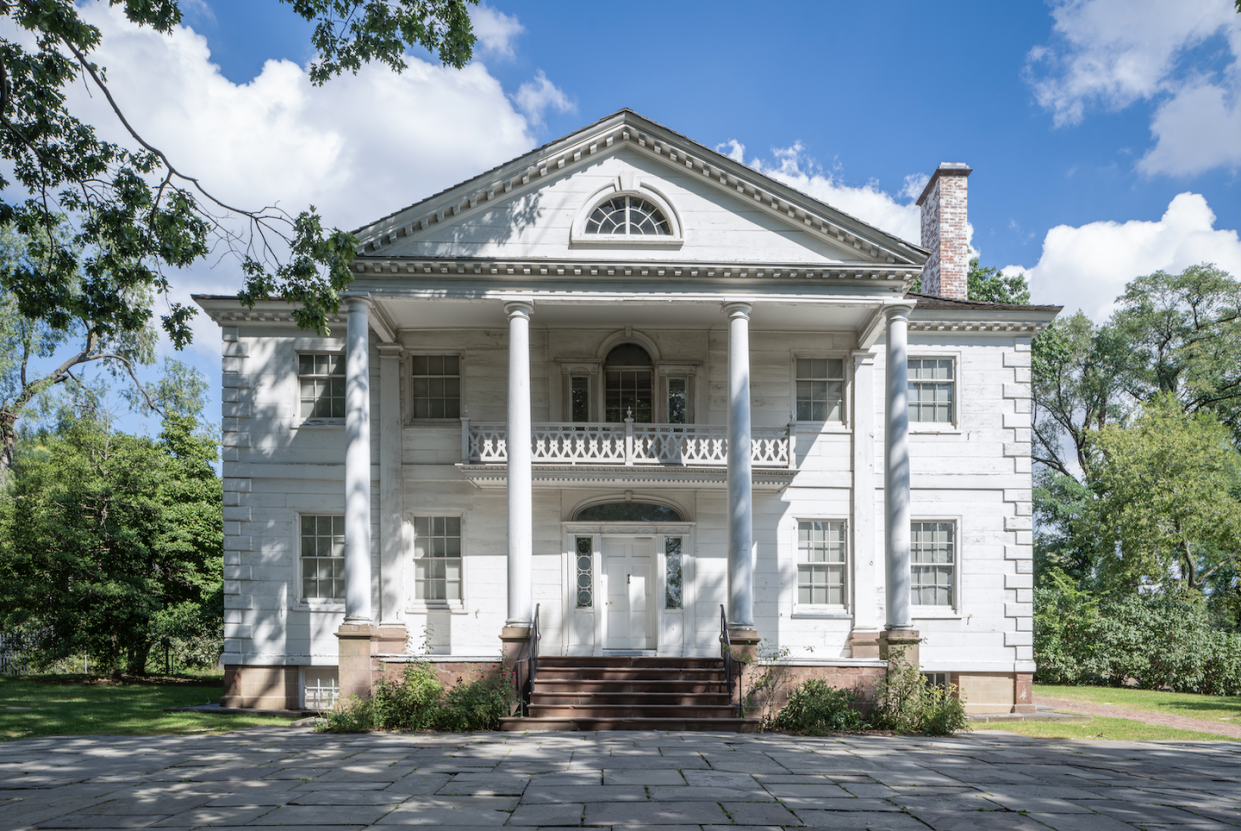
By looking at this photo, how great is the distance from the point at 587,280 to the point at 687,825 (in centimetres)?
1003

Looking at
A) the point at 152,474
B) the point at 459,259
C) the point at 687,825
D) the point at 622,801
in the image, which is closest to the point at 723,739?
the point at 622,801

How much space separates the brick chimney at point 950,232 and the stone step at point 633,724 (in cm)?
1131

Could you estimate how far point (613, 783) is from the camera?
8414 mm

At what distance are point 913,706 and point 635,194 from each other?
33.7 feet

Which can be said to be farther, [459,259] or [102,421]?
[102,421]

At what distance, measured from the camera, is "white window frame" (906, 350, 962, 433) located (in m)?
17.3

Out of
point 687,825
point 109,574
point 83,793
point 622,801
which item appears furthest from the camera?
point 109,574

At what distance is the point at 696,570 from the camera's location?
661 inches

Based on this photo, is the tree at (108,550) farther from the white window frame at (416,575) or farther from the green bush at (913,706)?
the green bush at (913,706)

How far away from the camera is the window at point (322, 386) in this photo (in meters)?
17.1

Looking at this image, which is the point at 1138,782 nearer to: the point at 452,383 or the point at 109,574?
the point at 452,383

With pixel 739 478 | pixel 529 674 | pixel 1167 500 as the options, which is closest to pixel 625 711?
pixel 529 674

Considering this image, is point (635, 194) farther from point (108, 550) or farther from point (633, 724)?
point (108, 550)

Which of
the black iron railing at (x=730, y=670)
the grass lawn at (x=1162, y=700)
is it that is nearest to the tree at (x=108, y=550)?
the black iron railing at (x=730, y=670)
